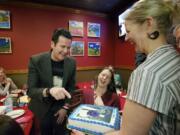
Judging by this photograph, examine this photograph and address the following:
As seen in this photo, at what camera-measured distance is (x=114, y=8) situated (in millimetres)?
4891

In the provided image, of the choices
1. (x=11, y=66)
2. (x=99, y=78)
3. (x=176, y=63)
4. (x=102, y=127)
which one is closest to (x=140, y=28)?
(x=176, y=63)

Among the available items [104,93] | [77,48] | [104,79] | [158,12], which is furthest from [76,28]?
[158,12]

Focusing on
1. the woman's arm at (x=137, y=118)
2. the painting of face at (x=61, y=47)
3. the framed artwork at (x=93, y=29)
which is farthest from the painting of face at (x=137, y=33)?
the framed artwork at (x=93, y=29)

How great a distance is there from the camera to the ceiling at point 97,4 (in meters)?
4.30

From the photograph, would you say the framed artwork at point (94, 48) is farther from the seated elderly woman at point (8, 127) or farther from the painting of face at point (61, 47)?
the seated elderly woman at point (8, 127)

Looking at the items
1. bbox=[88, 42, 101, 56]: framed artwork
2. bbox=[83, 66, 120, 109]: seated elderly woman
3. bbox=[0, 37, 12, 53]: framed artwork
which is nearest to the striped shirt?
bbox=[83, 66, 120, 109]: seated elderly woman

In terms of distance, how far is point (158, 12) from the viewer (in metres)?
0.72

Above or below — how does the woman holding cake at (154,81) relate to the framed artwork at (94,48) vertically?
below

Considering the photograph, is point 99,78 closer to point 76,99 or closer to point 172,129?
point 76,99

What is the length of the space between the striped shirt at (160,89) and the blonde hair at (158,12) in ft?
0.34

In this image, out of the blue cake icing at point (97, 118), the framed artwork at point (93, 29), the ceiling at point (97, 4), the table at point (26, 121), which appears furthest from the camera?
the framed artwork at point (93, 29)

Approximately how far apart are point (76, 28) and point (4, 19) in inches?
63.2

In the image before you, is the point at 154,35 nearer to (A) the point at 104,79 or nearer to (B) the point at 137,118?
(B) the point at 137,118

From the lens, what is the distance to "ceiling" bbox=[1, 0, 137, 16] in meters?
4.30
